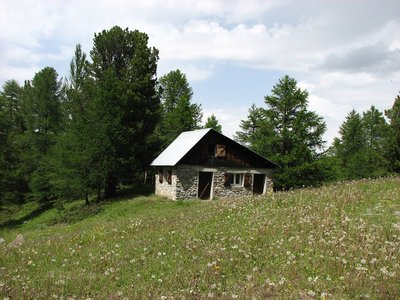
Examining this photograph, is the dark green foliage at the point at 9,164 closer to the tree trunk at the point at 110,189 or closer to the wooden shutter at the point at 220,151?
the tree trunk at the point at 110,189

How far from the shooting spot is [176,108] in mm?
52938

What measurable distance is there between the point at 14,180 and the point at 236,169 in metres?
25.6

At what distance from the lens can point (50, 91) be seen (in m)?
49.8

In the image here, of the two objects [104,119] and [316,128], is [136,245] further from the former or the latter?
[316,128]

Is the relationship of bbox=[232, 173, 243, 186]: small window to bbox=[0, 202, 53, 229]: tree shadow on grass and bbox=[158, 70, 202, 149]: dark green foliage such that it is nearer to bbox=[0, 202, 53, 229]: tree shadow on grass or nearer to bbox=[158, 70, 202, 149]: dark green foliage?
bbox=[158, 70, 202, 149]: dark green foliage

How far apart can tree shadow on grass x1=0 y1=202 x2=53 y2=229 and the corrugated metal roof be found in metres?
16.4

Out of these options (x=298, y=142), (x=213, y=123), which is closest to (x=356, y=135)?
(x=213, y=123)

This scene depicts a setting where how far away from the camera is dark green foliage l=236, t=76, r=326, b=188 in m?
38.1

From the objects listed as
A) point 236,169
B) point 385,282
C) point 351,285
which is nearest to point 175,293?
point 351,285

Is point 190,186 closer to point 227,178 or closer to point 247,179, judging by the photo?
point 227,178

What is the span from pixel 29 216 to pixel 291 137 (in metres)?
31.3

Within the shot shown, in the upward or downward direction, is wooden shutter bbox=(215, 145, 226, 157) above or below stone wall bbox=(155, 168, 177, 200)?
above

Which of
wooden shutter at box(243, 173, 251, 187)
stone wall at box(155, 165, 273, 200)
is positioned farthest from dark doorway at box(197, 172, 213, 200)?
wooden shutter at box(243, 173, 251, 187)

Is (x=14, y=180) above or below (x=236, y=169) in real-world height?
below
